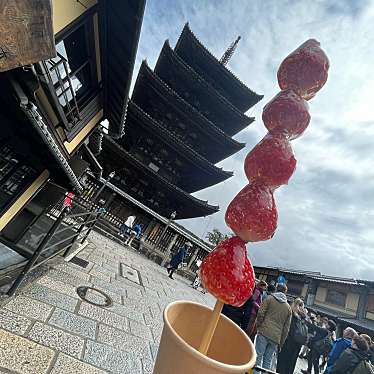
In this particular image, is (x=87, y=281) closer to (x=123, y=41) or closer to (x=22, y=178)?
(x=22, y=178)

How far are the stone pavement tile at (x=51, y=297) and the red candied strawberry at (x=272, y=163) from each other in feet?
10.7

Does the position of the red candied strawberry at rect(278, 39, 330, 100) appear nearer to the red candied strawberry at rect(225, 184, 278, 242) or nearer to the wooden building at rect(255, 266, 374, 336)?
the red candied strawberry at rect(225, 184, 278, 242)

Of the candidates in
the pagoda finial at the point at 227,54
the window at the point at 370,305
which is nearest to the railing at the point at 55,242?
the window at the point at 370,305

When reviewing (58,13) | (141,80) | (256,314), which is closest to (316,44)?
(58,13)

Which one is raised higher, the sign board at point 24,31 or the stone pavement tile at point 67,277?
the sign board at point 24,31

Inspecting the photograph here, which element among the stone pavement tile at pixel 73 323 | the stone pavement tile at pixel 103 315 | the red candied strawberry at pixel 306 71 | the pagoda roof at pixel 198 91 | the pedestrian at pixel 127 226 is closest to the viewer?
the red candied strawberry at pixel 306 71

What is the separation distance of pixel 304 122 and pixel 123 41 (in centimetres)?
387

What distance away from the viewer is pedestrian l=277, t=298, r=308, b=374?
4770 millimetres

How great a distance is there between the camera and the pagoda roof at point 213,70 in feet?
56.7

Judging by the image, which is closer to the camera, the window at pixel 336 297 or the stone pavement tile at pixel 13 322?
the stone pavement tile at pixel 13 322

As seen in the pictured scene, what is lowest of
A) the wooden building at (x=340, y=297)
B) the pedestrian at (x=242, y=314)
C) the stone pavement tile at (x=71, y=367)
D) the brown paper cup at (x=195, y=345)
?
the stone pavement tile at (x=71, y=367)

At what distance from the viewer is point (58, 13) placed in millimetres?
3145

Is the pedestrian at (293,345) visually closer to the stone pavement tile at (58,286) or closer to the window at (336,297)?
the stone pavement tile at (58,286)

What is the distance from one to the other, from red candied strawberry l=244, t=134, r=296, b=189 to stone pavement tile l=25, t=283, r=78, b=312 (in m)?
3.28
